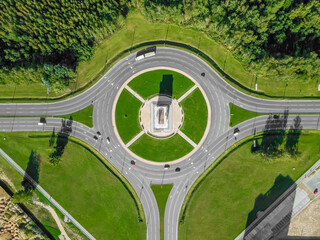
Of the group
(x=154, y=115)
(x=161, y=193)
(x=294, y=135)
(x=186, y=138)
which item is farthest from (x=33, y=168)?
(x=294, y=135)

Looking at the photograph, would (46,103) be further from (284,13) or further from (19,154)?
(284,13)

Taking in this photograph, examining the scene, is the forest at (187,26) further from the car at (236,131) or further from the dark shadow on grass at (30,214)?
the dark shadow on grass at (30,214)

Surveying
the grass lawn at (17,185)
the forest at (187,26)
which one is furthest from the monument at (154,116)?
the grass lawn at (17,185)

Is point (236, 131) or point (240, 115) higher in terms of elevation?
point (240, 115)

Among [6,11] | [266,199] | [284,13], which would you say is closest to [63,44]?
[6,11]

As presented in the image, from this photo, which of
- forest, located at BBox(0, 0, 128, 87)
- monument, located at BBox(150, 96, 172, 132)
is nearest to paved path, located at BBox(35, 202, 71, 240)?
forest, located at BBox(0, 0, 128, 87)

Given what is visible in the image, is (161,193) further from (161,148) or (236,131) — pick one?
(236,131)
